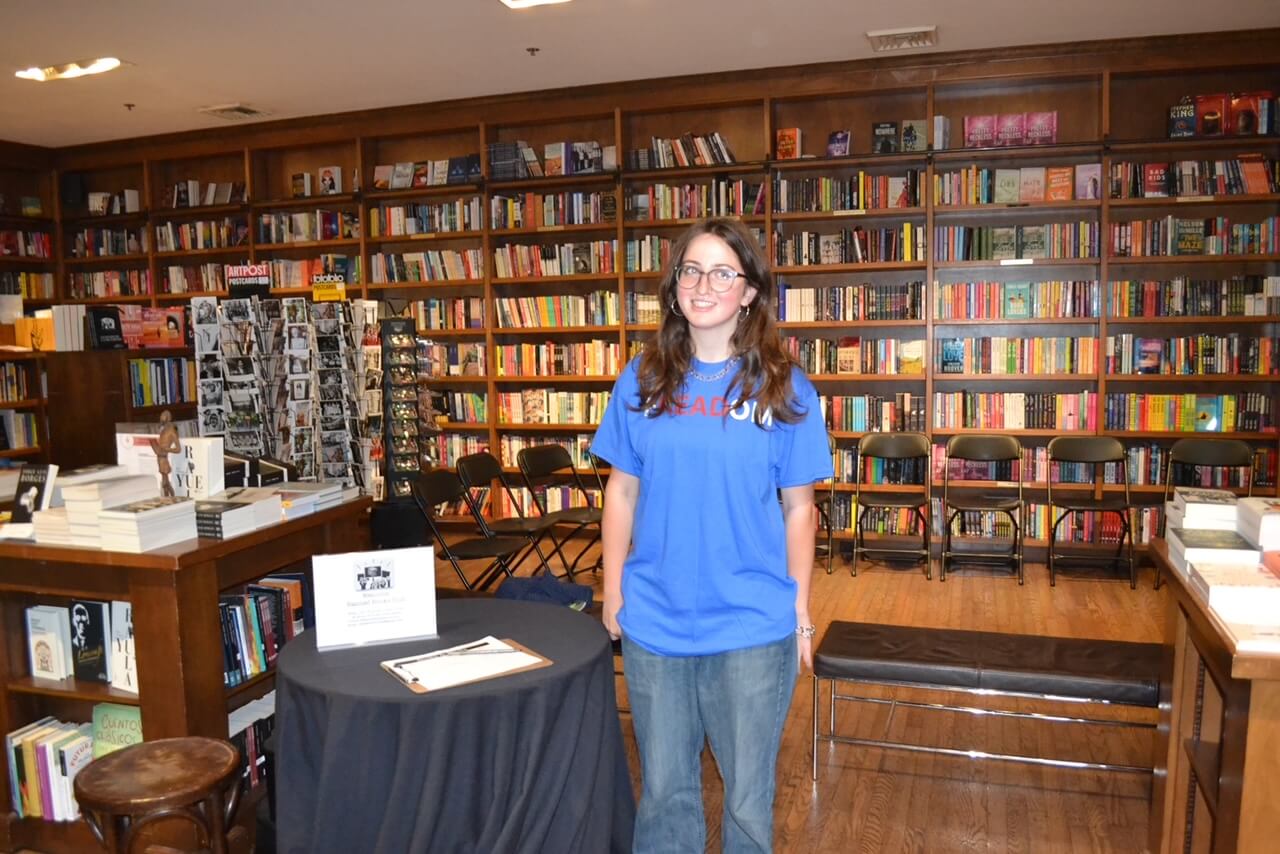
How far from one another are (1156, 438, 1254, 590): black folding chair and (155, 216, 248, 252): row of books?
687cm

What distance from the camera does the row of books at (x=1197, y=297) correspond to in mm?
5426

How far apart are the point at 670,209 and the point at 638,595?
4.89 metres

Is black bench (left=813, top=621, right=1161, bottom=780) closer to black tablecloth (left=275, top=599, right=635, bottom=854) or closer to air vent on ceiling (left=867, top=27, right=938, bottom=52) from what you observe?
black tablecloth (left=275, top=599, right=635, bottom=854)

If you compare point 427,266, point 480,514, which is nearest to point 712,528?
point 480,514

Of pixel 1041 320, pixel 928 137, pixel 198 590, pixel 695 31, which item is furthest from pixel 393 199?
pixel 198 590

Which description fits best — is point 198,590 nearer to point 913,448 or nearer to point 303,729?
point 303,729

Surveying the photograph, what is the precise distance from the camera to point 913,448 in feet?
19.0

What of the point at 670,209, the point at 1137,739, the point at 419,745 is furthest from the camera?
the point at 670,209

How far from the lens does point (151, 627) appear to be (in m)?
2.41

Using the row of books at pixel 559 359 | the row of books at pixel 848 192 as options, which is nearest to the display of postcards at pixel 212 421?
the row of books at pixel 559 359

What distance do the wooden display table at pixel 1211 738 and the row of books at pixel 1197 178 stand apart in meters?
3.83

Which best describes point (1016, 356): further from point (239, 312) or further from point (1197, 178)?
point (239, 312)

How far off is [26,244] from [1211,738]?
898cm

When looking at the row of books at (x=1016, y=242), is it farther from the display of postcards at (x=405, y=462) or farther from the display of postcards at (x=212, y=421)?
the display of postcards at (x=212, y=421)
